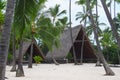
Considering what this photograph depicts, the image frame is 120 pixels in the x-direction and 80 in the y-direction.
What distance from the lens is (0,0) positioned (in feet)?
47.0

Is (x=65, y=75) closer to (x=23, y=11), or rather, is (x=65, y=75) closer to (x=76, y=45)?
(x=23, y=11)

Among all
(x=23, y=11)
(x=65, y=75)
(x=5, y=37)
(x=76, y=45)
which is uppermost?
(x=76, y=45)

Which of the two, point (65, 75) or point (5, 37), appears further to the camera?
point (65, 75)

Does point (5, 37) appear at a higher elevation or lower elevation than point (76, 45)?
lower

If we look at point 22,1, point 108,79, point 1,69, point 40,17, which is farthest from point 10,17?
point 40,17

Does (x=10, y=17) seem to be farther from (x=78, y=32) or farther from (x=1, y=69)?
(x=78, y=32)

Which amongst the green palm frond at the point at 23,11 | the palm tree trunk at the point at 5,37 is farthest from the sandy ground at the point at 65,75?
the palm tree trunk at the point at 5,37

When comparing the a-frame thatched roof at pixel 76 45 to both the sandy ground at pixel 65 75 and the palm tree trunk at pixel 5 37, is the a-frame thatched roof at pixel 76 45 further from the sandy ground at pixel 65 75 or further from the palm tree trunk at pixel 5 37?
the palm tree trunk at pixel 5 37

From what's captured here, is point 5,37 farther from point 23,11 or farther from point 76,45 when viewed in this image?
point 76,45

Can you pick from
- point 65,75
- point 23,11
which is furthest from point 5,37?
point 65,75

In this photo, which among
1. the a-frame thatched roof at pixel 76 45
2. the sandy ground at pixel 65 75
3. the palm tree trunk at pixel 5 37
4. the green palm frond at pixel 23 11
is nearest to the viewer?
the palm tree trunk at pixel 5 37

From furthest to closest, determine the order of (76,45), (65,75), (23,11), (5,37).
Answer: (76,45), (65,75), (23,11), (5,37)

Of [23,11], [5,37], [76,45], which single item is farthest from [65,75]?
[76,45]

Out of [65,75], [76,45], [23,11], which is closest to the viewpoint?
[23,11]
